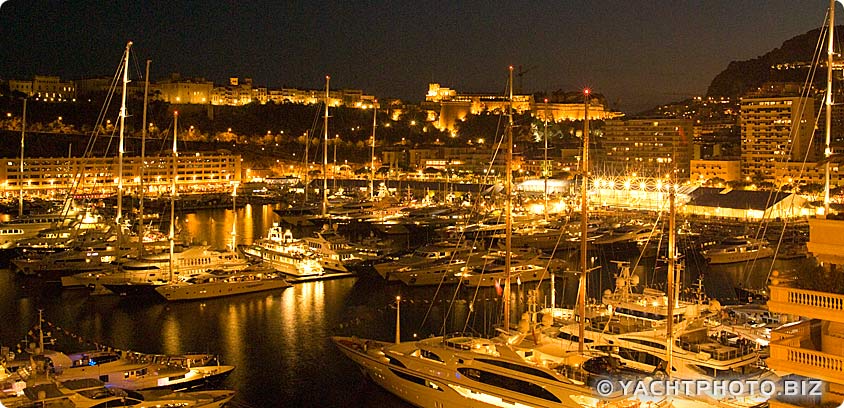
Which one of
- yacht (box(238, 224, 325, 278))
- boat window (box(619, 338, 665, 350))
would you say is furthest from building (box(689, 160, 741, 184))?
boat window (box(619, 338, 665, 350))

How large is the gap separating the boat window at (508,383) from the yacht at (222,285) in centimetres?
630

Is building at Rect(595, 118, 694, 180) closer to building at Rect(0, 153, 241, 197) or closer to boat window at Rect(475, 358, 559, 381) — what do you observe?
building at Rect(0, 153, 241, 197)

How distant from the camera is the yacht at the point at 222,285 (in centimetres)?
1216

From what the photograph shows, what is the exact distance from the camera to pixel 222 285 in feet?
40.8

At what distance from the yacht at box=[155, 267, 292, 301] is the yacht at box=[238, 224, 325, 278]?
1000 mm

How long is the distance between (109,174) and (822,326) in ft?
102

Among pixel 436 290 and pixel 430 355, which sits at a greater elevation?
pixel 430 355

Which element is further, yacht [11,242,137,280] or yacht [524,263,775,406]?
yacht [11,242,137,280]

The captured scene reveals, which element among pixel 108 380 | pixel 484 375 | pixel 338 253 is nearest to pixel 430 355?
pixel 484 375

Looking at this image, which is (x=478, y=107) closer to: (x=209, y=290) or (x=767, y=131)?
(x=767, y=131)

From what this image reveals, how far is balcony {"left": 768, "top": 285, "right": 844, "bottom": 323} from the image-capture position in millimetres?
3547

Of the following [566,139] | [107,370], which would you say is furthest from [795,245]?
[566,139]

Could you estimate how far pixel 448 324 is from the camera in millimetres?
10938

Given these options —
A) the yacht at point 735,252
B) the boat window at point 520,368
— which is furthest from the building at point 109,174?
the boat window at point 520,368
